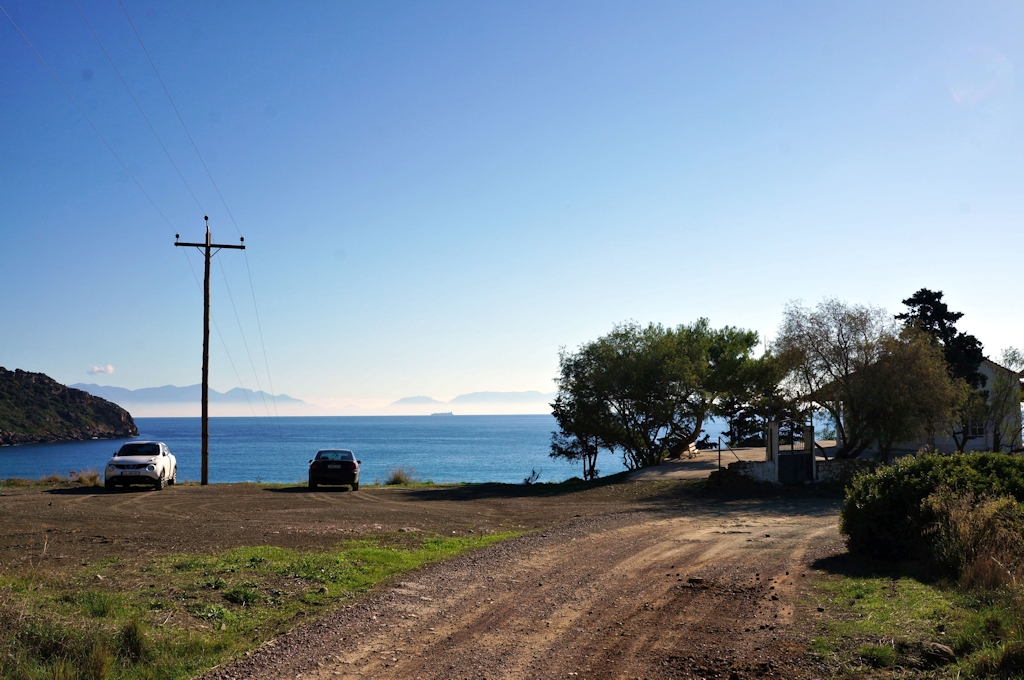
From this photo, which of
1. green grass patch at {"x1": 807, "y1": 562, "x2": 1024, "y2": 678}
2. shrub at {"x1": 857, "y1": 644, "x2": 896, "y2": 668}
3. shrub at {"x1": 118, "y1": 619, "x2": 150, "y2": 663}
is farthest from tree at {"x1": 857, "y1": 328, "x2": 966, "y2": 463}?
shrub at {"x1": 118, "y1": 619, "x2": 150, "y2": 663}

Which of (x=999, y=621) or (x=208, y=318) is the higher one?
(x=208, y=318)

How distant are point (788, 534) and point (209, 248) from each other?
24356mm

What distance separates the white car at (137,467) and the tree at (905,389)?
23.9 meters

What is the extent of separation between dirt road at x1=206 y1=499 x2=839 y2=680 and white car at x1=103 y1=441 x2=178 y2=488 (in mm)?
16124

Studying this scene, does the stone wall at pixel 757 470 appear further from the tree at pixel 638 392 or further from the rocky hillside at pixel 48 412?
the rocky hillside at pixel 48 412

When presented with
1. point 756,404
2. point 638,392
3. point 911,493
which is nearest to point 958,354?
point 756,404

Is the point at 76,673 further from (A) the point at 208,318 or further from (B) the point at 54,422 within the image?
(B) the point at 54,422

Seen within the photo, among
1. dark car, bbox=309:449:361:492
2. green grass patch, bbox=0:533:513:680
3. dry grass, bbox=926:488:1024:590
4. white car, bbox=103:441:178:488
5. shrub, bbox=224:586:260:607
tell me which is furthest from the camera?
dark car, bbox=309:449:361:492

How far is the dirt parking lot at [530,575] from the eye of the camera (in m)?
6.99

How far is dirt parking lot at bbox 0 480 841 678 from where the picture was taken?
6992 mm

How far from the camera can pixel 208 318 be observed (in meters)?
30.5

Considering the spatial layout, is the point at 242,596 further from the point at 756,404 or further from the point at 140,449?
the point at 756,404

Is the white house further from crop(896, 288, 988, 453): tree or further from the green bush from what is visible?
the green bush

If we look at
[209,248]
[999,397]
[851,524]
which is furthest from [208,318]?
[999,397]
